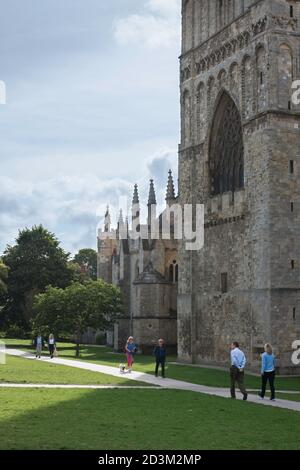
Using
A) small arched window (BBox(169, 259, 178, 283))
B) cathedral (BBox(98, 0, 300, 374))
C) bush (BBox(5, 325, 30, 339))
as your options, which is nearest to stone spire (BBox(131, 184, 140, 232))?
small arched window (BBox(169, 259, 178, 283))

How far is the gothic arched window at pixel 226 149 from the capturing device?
133 ft

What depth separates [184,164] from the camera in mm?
45531

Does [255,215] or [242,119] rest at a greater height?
[242,119]

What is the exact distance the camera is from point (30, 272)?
2857 inches

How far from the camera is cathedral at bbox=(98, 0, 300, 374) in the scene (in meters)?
35.7

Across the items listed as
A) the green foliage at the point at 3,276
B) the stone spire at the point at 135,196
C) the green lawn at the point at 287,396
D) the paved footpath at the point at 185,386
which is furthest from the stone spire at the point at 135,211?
the green lawn at the point at 287,396

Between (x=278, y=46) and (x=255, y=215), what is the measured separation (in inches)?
329

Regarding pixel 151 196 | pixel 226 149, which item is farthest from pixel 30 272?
pixel 226 149

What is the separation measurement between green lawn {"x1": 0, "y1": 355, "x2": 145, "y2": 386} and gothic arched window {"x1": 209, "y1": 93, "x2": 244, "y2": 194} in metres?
14.5

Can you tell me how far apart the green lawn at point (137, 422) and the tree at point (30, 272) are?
5141 cm
